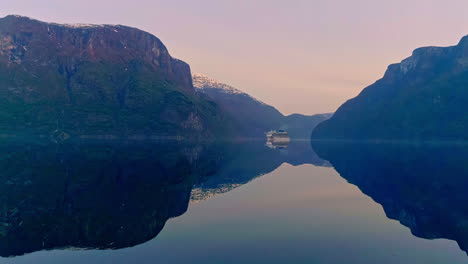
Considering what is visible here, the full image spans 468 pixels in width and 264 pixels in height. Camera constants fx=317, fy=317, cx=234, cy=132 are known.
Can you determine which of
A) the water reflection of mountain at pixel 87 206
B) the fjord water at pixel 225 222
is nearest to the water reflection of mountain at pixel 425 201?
the fjord water at pixel 225 222

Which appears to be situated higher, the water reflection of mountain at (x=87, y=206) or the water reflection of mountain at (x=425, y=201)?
the water reflection of mountain at (x=425, y=201)

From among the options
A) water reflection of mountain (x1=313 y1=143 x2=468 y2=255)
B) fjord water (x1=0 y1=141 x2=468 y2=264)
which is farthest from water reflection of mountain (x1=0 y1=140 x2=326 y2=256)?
water reflection of mountain (x1=313 y1=143 x2=468 y2=255)

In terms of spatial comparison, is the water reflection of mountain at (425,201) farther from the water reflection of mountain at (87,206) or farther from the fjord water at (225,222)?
the water reflection of mountain at (87,206)

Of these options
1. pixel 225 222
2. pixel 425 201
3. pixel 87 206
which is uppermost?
pixel 425 201

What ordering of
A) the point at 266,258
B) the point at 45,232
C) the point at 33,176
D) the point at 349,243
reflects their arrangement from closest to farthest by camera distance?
the point at 266,258 < the point at 349,243 < the point at 45,232 < the point at 33,176

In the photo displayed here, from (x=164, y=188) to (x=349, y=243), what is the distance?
28865 millimetres

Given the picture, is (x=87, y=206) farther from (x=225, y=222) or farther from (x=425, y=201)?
(x=425, y=201)

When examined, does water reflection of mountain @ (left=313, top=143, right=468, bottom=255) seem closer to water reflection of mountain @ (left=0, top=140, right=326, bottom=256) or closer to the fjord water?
the fjord water

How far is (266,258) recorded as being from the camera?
66.7ft

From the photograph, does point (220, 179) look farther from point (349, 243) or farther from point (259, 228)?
point (349, 243)

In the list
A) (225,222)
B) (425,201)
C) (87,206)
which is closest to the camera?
(225,222)

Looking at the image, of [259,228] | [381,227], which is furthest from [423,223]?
[259,228]

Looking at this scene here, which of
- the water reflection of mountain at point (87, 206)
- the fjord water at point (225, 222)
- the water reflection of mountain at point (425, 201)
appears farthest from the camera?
the water reflection of mountain at point (425, 201)

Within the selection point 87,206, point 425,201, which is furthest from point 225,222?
point 425,201
